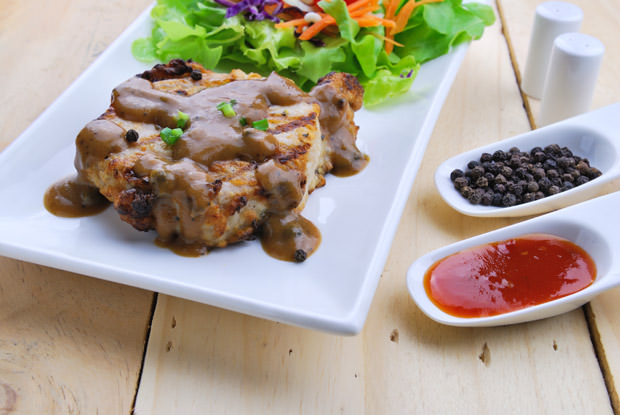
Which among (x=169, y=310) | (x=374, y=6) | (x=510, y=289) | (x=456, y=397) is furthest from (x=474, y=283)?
(x=374, y=6)

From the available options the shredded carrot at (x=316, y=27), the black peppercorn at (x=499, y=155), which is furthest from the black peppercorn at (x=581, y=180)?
the shredded carrot at (x=316, y=27)

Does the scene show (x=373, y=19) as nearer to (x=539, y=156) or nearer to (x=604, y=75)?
(x=539, y=156)

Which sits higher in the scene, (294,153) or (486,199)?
(294,153)

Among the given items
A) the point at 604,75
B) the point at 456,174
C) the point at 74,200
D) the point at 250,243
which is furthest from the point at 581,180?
the point at 74,200

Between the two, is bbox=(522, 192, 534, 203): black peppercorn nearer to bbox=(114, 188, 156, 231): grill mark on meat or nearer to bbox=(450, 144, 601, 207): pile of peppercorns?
bbox=(450, 144, 601, 207): pile of peppercorns

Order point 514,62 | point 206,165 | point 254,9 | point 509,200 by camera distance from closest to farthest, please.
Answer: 1. point 206,165
2. point 509,200
3. point 254,9
4. point 514,62

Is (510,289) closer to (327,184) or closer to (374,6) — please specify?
(327,184)
